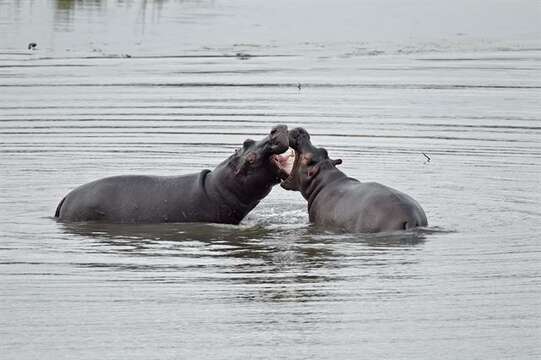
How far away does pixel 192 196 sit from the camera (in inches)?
541

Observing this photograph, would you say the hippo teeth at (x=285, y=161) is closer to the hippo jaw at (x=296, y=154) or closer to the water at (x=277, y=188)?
the hippo jaw at (x=296, y=154)

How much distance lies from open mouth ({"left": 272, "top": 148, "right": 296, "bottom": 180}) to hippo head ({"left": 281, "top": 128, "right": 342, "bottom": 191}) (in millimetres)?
16

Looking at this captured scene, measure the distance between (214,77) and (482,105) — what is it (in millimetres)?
4623

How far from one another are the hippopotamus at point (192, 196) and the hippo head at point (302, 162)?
15.5 inches

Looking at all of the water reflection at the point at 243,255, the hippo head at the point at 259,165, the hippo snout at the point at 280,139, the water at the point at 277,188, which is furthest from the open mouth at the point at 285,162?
the water reflection at the point at 243,255

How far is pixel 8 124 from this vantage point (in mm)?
19828

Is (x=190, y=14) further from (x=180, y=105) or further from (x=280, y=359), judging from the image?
(x=280, y=359)

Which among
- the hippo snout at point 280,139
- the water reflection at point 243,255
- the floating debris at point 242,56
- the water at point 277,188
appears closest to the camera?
the water at point 277,188

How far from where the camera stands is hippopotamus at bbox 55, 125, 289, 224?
44.8ft

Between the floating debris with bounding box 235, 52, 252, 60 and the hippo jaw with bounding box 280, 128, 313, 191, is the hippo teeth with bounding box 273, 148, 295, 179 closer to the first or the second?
the hippo jaw with bounding box 280, 128, 313, 191

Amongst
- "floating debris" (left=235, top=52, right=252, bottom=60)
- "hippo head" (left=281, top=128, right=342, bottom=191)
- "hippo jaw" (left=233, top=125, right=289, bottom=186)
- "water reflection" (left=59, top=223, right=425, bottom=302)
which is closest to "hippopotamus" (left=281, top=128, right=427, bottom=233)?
"hippo head" (left=281, top=128, right=342, bottom=191)

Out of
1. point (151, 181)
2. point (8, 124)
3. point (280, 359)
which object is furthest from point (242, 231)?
point (8, 124)

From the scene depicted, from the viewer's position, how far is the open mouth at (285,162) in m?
13.7

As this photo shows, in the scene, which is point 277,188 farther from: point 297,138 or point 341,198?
point 341,198
